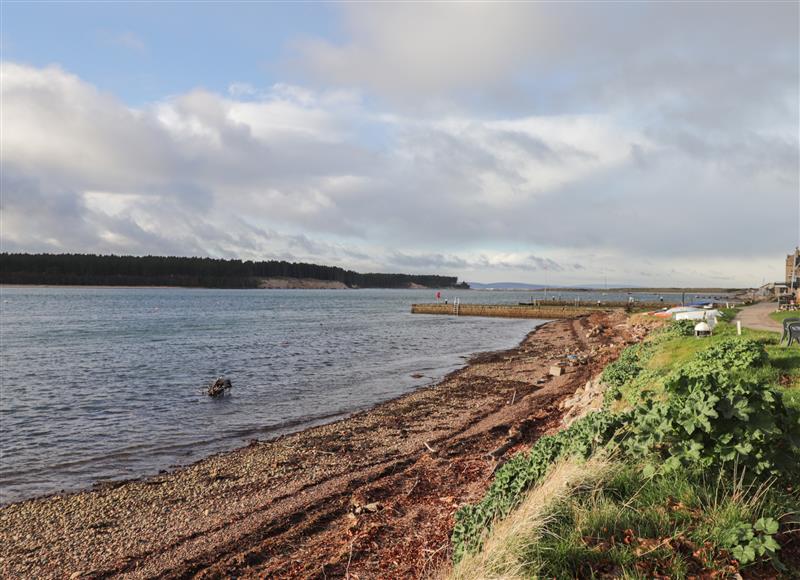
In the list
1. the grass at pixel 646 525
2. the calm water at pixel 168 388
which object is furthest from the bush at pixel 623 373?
the calm water at pixel 168 388

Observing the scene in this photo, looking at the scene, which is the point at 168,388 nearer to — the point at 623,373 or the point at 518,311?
the point at 623,373

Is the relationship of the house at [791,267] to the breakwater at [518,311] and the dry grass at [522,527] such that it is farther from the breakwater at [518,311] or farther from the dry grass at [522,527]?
the dry grass at [522,527]

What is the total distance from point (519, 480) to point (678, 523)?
210 centimetres

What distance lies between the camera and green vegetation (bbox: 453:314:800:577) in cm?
471

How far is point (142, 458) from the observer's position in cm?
1431

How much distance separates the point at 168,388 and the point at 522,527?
23288 mm

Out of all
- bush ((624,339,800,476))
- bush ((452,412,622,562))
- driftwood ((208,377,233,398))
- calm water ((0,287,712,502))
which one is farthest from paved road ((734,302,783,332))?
driftwood ((208,377,233,398))

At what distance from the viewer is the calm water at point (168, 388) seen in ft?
47.8

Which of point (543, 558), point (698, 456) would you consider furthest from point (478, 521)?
point (698, 456)

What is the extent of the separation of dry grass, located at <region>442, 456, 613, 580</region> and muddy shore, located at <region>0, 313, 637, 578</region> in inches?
48.3

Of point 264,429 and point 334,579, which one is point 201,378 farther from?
point 334,579

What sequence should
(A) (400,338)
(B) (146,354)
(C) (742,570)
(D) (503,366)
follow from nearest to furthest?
(C) (742,570) < (D) (503,366) < (B) (146,354) < (A) (400,338)

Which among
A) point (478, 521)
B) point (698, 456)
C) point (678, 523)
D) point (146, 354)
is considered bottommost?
point (146, 354)

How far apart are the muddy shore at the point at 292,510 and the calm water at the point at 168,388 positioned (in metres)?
2.04
